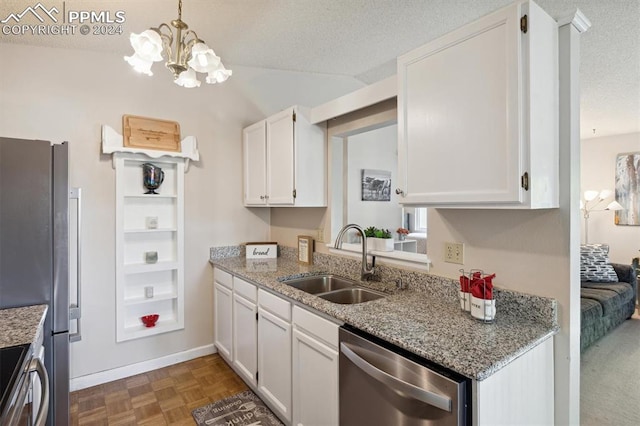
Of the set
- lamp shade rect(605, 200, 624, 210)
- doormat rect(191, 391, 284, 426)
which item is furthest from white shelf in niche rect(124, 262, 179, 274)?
lamp shade rect(605, 200, 624, 210)

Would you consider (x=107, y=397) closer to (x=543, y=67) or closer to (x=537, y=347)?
(x=537, y=347)

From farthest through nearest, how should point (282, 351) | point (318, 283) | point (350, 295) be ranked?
point (318, 283)
point (350, 295)
point (282, 351)

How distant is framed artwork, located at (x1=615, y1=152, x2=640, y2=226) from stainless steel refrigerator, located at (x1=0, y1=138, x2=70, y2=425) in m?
7.06

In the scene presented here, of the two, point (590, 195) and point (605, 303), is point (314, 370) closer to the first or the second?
point (605, 303)

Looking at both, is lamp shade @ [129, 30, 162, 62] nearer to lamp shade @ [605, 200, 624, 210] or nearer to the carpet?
the carpet

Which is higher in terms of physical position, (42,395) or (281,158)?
(281,158)

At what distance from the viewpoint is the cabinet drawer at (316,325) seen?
1.63 meters

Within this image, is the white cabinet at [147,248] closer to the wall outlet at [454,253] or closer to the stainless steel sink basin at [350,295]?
the stainless steel sink basin at [350,295]

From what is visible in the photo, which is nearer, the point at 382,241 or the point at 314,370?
the point at 314,370

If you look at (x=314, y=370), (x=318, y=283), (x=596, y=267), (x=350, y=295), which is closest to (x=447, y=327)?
(x=314, y=370)

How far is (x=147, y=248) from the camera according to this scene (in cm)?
288

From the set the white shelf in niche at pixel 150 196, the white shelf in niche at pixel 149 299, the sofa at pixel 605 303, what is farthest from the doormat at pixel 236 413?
the sofa at pixel 605 303

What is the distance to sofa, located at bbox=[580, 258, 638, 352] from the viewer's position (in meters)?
3.29

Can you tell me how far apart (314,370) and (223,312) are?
54.6 inches
